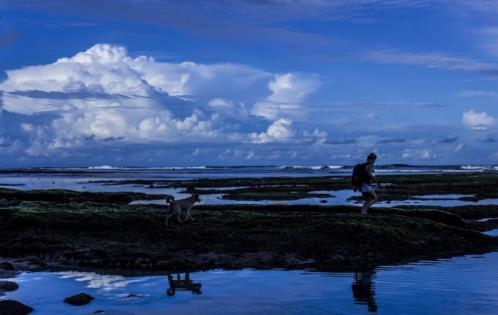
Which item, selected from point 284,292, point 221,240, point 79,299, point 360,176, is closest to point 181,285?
point 284,292

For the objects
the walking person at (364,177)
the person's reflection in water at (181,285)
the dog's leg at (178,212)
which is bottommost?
the person's reflection in water at (181,285)

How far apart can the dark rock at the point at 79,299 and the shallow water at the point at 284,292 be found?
0.21m

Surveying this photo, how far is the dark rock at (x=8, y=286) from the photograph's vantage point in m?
16.6

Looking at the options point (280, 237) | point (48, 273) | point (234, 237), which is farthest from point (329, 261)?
point (48, 273)

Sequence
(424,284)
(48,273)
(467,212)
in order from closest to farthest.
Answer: (424,284), (48,273), (467,212)

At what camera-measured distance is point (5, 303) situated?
1412cm

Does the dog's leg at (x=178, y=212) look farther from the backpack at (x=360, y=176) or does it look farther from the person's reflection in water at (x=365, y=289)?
the person's reflection in water at (x=365, y=289)

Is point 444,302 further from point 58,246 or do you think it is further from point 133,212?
point 133,212

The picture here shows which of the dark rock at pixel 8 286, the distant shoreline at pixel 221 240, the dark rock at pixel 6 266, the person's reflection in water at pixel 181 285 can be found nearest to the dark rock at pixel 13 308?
the dark rock at pixel 8 286

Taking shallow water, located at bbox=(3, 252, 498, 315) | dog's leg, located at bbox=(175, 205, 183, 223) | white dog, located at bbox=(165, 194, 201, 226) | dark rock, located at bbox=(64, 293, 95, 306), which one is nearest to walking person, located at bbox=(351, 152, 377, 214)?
shallow water, located at bbox=(3, 252, 498, 315)

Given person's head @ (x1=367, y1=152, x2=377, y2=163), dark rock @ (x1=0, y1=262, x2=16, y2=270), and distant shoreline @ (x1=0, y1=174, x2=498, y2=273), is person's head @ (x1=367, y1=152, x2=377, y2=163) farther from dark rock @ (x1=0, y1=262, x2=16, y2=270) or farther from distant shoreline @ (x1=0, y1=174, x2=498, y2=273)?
dark rock @ (x1=0, y1=262, x2=16, y2=270)

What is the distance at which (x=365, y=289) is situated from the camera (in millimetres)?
16844

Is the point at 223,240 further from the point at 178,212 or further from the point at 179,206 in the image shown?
the point at 179,206

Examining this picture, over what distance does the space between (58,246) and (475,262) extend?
15.0 m
